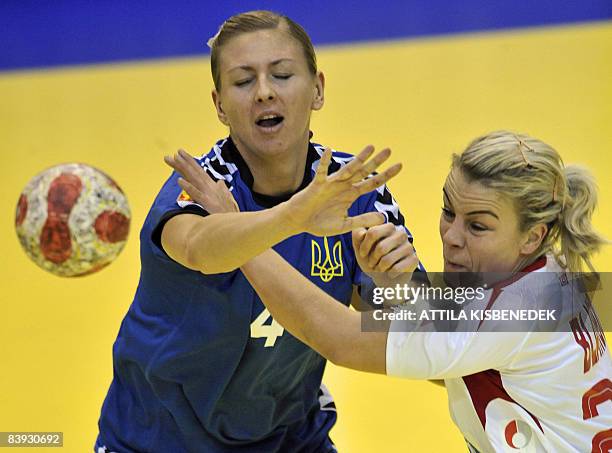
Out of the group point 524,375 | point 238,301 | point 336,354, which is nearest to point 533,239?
point 524,375

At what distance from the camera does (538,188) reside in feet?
8.71

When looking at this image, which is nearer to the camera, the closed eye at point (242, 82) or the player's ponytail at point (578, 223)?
the player's ponytail at point (578, 223)

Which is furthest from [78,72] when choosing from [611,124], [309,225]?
[309,225]

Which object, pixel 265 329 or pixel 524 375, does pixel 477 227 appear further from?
pixel 265 329

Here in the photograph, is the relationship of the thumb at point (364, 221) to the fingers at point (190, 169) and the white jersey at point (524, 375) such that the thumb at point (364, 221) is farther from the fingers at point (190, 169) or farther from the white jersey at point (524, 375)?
the fingers at point (190, 169)

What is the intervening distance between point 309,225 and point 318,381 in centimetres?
95

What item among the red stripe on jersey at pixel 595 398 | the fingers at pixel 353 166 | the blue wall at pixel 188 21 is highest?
the blue wall at pixel 188 21

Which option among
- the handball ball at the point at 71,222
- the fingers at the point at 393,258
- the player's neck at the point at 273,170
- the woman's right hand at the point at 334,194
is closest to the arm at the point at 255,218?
the woman's right hand at the point at 334,194

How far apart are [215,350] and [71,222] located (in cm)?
72

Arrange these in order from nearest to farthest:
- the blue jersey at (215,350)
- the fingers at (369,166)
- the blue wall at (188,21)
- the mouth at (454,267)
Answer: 1. the fingers at (369,166)
2. the mouth at (454,267)
3. the blue jersey at (215,350)
4. the blue wall at (188,21)

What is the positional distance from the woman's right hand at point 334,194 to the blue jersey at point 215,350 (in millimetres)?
542

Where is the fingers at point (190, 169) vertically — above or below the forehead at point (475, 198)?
above

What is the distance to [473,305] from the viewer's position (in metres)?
2.57

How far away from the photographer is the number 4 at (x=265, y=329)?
2.90 meters
